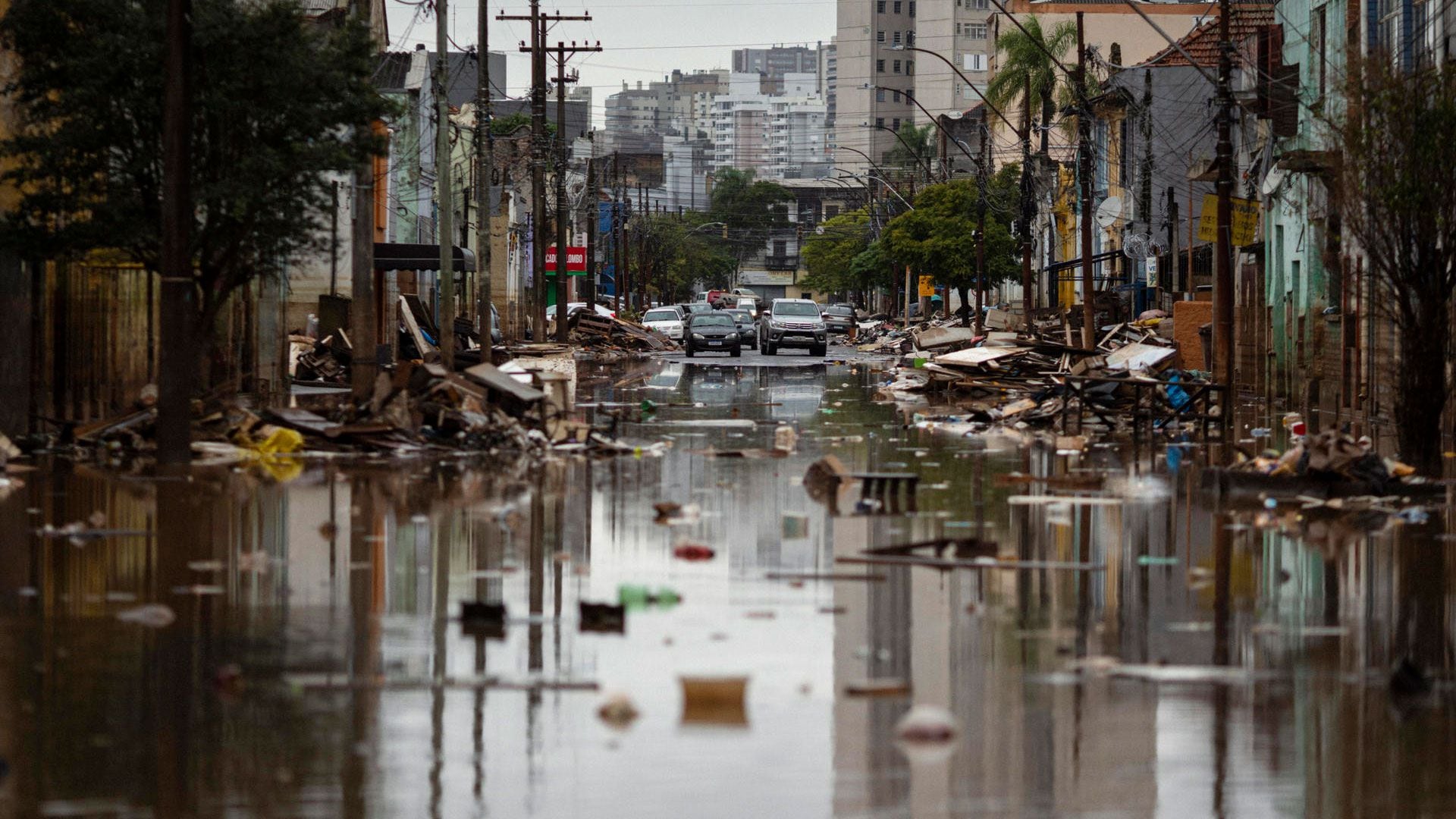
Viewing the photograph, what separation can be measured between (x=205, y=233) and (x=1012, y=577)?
13513 millimetres

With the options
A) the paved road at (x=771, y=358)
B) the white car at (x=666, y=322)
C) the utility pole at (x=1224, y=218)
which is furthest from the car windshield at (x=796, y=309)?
the utility pole at (x=1224, y=218)

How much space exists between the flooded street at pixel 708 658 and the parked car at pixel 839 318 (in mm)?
86101

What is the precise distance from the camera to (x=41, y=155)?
874 inches

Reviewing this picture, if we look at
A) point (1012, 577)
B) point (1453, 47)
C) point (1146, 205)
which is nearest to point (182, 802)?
point (1012, 577)

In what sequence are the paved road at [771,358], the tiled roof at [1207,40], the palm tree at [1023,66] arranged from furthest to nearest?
the palm tree at [1023,66] → the paved road at [771,358] → the tiled roof at [1207,40]

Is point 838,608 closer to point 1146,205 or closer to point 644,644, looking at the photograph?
point 644,644

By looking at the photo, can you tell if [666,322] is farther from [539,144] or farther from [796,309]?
[539,144]

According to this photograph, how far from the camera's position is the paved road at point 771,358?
59.3m

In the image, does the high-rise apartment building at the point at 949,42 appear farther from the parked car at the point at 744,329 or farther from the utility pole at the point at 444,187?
the utility pole at the point at 444,187

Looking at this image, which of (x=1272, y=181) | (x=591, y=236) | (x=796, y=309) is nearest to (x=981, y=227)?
(x=796, y=309)

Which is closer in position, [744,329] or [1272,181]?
[1272,181]

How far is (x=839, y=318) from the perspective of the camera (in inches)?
4149

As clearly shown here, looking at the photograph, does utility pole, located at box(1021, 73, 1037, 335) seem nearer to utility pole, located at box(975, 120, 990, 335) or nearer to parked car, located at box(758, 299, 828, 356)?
utility pole, located at box(975, 120, 990, 335)

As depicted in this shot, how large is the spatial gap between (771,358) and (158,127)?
44.3 meters
